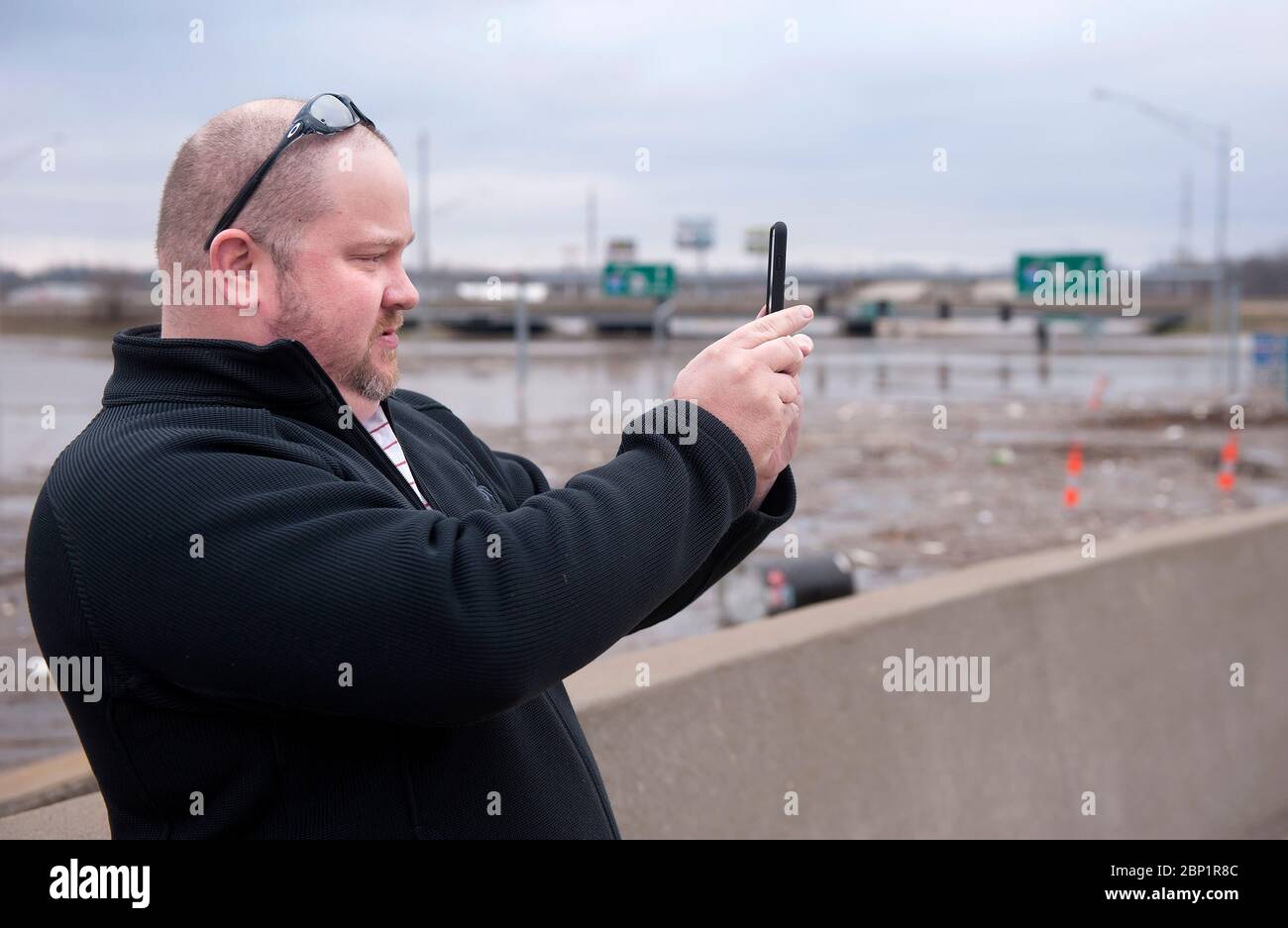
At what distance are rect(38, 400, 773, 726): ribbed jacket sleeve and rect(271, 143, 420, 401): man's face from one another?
233 mm

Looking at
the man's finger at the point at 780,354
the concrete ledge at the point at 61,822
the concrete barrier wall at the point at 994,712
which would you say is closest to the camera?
the man's finger at the point at 780,354

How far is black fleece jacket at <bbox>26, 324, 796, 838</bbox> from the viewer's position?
1.57 meters

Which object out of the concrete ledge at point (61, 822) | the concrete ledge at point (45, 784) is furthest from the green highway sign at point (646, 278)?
the concrete ledge at point (61, 822)

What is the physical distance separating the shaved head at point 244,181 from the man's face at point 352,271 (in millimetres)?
15

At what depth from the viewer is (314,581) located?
157cm

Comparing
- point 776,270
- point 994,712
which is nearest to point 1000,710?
point 994,712

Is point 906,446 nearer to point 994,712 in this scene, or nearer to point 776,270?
point 994,712

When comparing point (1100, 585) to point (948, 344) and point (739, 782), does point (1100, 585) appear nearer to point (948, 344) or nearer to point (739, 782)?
point (739, 782)

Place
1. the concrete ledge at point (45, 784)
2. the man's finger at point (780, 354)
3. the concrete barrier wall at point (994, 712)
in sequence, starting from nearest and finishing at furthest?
the man's finger at point (780, 354), the concrete ledge at point (45, 784), the concrete barrier wall at point (994, 712)

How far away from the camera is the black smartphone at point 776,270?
81.2 inches

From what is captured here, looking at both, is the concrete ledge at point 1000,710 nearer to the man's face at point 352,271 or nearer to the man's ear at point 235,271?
the man's face at point 352,271

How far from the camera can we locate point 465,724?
1.75m

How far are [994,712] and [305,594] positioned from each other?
2.89 meters

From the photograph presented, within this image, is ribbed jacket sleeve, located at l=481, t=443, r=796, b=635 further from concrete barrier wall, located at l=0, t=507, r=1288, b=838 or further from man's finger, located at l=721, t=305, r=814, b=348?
concrete barrier wall, located at l=0, t=507, r=1288, b=838
